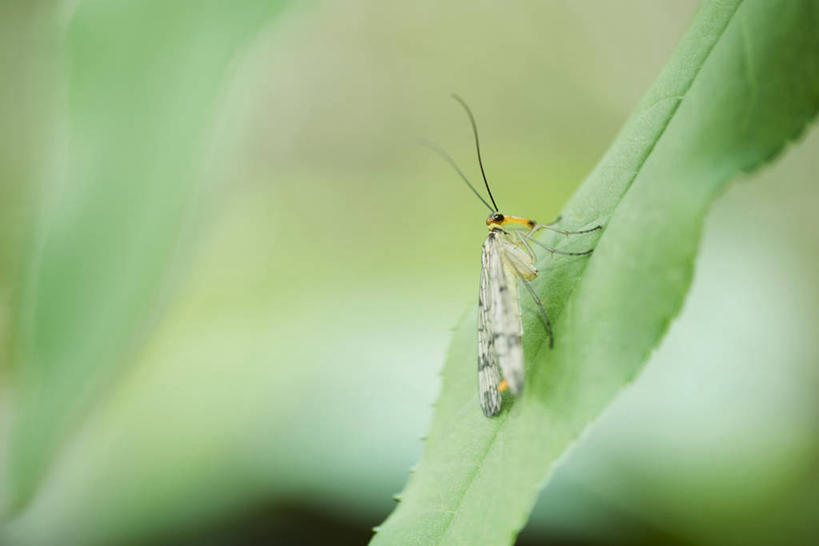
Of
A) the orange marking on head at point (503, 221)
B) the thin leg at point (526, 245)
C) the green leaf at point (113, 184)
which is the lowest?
the green leaf at point (113, 184)

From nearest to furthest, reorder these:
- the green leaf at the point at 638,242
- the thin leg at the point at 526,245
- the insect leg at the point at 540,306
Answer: the green leaf at the point at 638,242 → the insect leg at the point at 540,306 → the thin leg at the point at 526,245

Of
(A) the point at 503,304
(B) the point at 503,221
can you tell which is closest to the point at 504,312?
(A) the point at 503,304

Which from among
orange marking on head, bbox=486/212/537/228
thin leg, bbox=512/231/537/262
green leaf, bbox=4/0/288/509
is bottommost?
green leaf, bbox=4/0/288/509

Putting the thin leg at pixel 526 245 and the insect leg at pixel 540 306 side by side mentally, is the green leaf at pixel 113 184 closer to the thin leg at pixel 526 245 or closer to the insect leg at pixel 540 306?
the insect leg at pixel 540 306

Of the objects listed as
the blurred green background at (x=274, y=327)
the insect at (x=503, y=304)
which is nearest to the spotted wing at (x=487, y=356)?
the insect at (x=503, y=304)

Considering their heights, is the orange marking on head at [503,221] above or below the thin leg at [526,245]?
above

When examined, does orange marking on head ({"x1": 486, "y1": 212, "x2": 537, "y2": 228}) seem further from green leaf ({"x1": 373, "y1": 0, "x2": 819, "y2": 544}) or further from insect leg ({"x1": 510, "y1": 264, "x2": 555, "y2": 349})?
green leaf ({"x1": 373, "y1": 0, "x2": 819, "y2": 544})

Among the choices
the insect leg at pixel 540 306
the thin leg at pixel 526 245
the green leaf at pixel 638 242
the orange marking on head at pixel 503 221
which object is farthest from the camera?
the orange marking on head at pixel 503 221

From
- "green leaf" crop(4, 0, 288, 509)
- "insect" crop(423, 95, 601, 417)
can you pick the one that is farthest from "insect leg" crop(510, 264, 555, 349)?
"green leaf" crop(4, 0, 288, 509)
